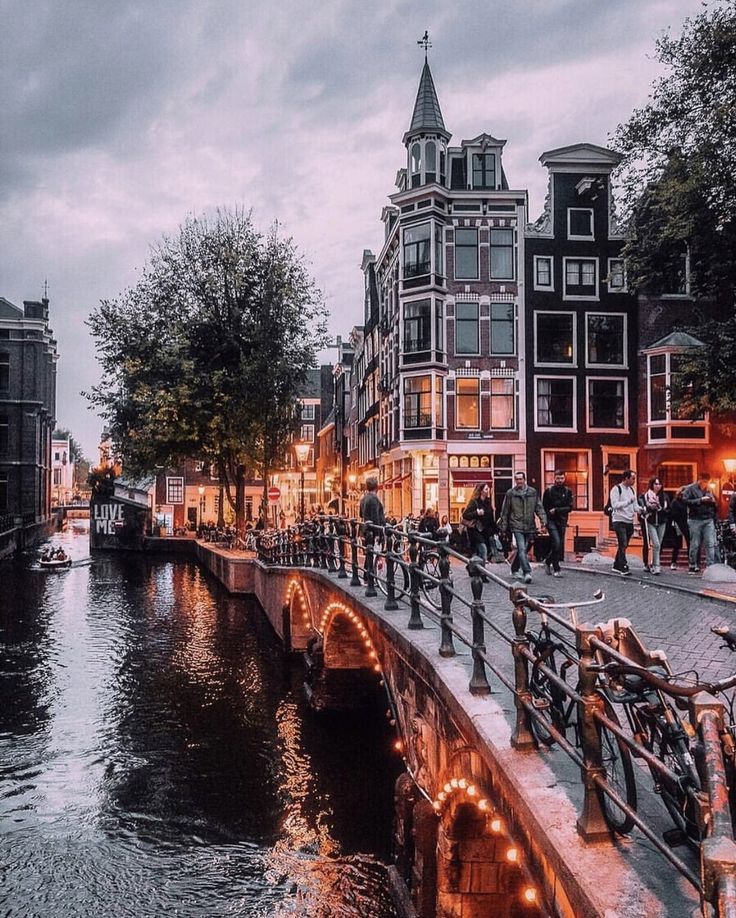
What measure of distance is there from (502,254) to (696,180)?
1424cm

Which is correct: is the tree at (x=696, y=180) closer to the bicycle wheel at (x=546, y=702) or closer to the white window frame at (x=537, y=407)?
the white window frame at (x=537, y=407)

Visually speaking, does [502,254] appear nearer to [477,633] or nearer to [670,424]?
[670,424]

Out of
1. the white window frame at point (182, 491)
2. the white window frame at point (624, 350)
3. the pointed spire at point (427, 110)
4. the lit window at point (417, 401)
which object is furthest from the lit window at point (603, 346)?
the white window frame at point (182, 491)

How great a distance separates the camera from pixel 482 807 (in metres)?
5.42

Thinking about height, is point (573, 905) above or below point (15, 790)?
above

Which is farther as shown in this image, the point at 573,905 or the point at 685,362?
the point at 685,362

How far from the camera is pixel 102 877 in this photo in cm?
862

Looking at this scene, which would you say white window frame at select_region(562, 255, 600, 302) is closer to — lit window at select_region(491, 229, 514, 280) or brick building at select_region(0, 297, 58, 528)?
lit window at select_region(491, 229, 514, 280)

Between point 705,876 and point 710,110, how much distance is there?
21627 millimetres

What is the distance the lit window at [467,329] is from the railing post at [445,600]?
26.7 m

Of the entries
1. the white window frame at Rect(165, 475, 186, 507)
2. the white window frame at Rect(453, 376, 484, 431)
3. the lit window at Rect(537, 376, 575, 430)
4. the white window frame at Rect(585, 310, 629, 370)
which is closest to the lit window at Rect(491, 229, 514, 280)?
the white window frame at Rect(585, 310, 629, 370)

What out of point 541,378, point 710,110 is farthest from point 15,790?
point 541,378

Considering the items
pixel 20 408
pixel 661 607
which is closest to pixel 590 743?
pixel 661 607

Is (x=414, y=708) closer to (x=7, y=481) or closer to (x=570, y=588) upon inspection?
(x=570, y=588)
